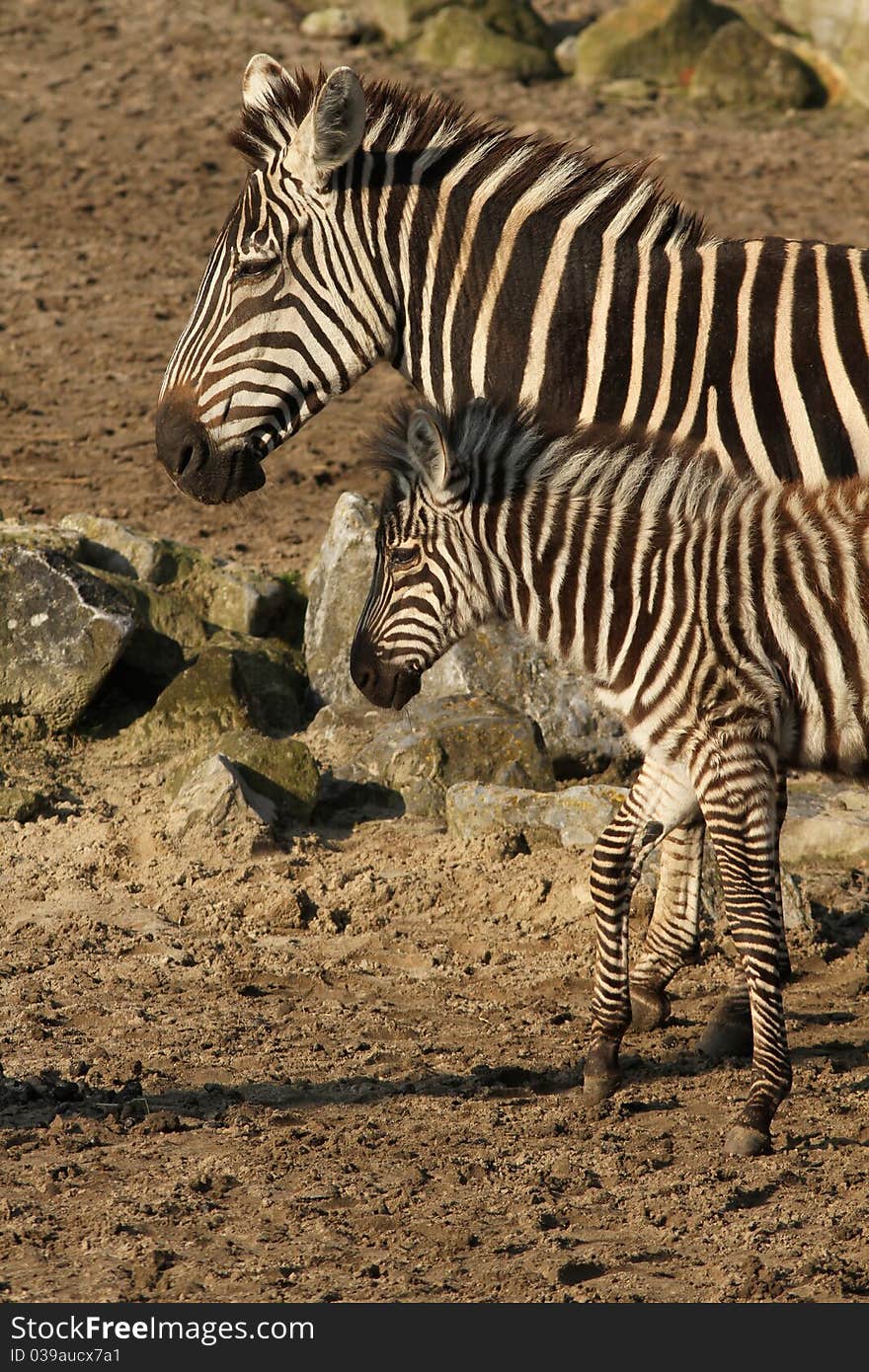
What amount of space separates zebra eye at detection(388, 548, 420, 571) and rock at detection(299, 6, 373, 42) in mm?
14964

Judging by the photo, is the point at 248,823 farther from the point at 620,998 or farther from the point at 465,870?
the point at 620,998

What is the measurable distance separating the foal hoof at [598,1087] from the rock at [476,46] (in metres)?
15.9

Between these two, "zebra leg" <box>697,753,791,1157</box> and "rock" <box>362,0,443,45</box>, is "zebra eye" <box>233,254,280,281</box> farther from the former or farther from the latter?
"rock" <box>362,0,443,45</box>

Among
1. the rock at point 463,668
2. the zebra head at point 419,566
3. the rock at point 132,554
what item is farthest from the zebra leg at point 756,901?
the rock at point 132,554

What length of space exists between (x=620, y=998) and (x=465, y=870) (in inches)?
66.5

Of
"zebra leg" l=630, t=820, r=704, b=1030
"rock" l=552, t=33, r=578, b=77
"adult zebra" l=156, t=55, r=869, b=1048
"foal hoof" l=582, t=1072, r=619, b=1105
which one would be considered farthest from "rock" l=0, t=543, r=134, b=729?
"rock" l=552, t=33, r=578, b=77

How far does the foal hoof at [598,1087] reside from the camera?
6160 millimetres

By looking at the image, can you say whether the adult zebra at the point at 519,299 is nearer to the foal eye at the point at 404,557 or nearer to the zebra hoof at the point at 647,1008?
the zebra hoof at the point at 647,1008

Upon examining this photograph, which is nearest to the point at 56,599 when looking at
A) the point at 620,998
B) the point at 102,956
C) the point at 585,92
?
the point at 102,956

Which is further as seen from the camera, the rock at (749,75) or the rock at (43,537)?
the rock at (749,75)

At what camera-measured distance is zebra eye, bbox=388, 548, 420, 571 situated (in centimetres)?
641

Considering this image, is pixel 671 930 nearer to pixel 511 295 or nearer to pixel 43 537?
pixel 511 295

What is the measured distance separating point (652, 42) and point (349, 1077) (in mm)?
16530

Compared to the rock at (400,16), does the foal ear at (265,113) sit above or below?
below
